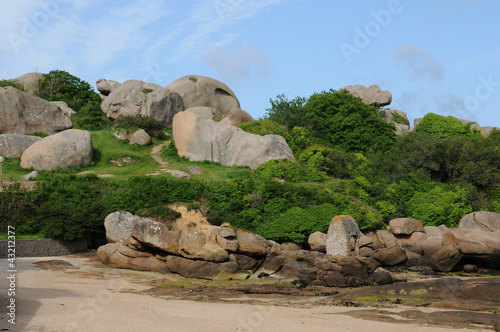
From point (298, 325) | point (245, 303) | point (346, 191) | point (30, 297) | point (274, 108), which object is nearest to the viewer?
point (298, 325)

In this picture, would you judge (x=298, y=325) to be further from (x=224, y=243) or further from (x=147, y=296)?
(x=224, y=243)

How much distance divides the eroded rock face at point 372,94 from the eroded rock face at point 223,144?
87.0 feet

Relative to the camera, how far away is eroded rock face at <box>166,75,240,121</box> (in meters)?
52.3

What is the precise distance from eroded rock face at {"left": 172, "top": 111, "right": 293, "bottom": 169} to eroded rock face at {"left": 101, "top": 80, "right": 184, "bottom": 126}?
738 cm

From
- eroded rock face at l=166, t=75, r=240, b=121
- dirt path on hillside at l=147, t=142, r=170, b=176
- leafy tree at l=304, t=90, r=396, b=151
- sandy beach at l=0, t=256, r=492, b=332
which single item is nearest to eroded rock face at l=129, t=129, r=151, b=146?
dirt path on hillside at l=147, t=142, r=170, b=176

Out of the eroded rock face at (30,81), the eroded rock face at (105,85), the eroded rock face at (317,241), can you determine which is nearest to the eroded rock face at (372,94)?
the eroded rock face at (105,85)

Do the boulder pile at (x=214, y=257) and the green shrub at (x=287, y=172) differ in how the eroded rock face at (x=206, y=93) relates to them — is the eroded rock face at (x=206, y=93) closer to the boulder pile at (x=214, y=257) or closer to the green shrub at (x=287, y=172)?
the green shrub at (x=287, y=172)

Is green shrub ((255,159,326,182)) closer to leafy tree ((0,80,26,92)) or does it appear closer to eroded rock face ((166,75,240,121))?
eroded rock face ((166,75,240,121))

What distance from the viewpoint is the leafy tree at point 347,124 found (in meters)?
45.5

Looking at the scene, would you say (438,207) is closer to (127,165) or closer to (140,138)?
(127,165)

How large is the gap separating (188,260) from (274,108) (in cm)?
2847

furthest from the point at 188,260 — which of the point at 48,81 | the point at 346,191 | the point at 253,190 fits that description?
the point at 48,81

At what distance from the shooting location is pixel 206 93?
176ft

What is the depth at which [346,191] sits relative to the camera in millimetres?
32375
